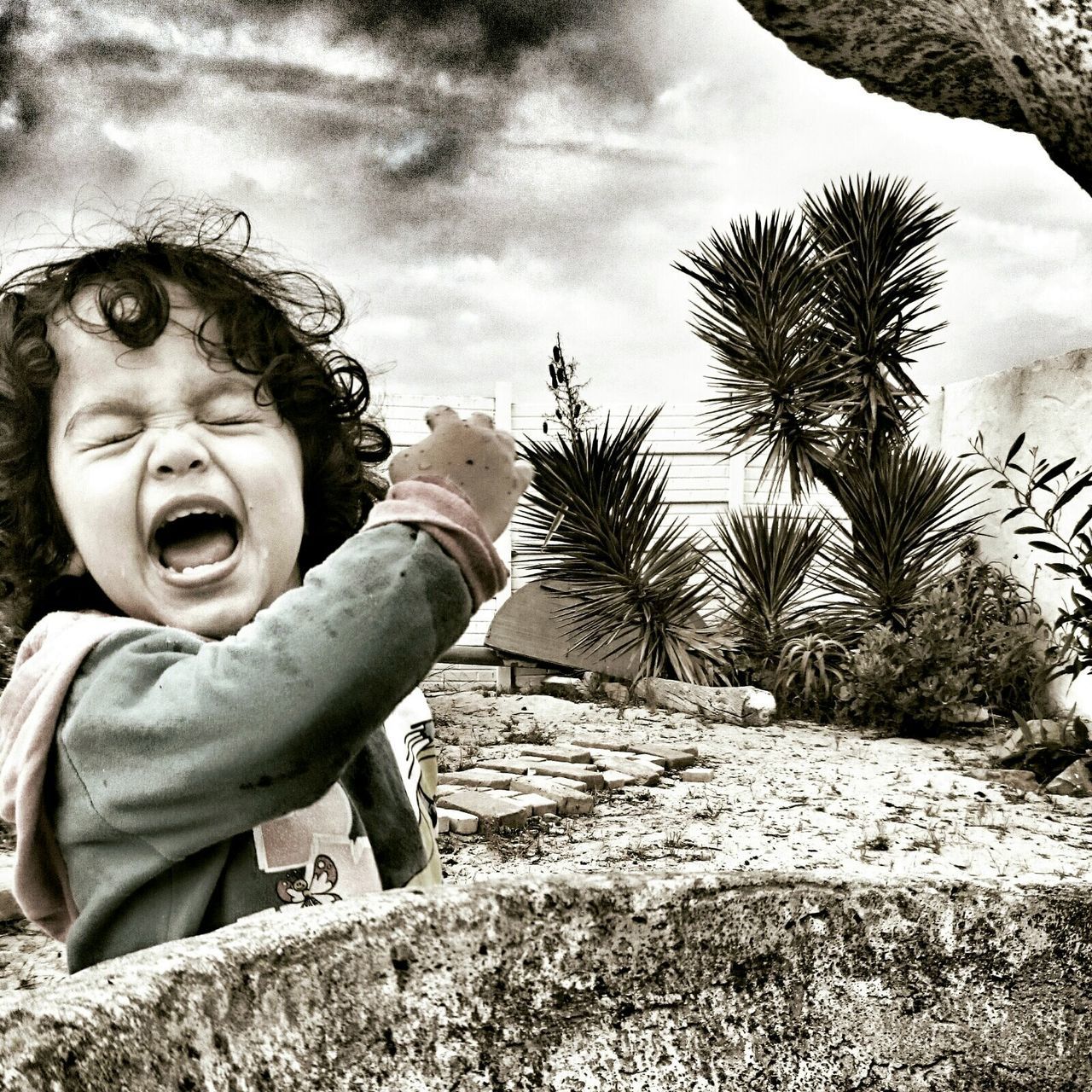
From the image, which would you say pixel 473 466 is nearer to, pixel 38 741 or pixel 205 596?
pixel 205 596

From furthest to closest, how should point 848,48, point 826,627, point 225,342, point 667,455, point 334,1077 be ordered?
point 667,455 < point 826,627 < point 848,48 < point 225,342 < point 334,1077

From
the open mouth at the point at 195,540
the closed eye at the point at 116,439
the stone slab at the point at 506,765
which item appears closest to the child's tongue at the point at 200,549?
the open mouth at the point at 195,540

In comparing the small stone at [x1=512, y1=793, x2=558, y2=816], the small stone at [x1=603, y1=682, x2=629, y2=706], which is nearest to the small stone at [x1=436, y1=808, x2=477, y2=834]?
the small stone at [x1=512, y1=793, x2=558, y2=816]

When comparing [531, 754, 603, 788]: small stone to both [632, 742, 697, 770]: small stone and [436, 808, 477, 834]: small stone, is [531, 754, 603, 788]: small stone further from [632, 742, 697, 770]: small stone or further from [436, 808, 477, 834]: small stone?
[436, 808, 477, 834]: small stone

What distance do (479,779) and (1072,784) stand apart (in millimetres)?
2645

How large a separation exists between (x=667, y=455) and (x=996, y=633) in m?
3.49

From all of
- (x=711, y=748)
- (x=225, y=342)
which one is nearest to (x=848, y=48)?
(x=225, y=342)

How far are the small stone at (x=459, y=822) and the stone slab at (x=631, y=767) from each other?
43.7 inches

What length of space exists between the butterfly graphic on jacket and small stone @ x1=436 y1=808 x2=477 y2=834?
293cm

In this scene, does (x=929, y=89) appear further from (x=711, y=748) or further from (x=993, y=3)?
(x=711, y=748)

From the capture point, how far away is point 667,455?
9.56m

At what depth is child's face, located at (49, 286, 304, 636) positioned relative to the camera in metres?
1.08

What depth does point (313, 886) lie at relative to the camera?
1.04 metres

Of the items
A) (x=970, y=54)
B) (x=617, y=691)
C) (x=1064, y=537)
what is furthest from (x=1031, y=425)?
(x=970, y=54)
